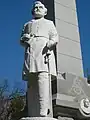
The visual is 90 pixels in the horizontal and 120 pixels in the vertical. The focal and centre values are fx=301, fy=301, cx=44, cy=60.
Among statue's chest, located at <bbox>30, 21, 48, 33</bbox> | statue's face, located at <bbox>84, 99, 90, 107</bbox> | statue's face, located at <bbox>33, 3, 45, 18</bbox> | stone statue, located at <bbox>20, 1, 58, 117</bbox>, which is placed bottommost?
statue's face, located at <bbox>84, 99, 90, 107</bbox>

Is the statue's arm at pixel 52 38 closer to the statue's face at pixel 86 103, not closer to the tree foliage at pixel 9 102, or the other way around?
the statue's face at pixel 86 103

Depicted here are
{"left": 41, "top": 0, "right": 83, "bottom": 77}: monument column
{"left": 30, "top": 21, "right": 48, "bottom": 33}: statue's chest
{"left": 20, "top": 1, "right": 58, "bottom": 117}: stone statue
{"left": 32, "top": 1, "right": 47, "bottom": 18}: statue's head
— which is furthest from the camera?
{"left": 41, "top": 0, "right": 83, "bottom": 77}: monument column

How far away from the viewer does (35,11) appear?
5.07 m

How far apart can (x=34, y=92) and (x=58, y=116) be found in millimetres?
749

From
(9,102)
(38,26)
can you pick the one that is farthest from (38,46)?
(9,102)

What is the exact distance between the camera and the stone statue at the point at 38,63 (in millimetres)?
4465

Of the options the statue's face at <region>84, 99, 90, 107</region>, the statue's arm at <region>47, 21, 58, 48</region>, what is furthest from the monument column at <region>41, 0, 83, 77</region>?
the statue's arm at <region>47, 21, 58, 48</region>

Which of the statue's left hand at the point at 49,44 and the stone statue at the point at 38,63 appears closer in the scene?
the stone statue at the point at 38,63

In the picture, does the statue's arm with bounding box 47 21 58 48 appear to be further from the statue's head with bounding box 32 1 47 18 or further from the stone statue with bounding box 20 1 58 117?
the statue's head with bounding box 32 1 47 18

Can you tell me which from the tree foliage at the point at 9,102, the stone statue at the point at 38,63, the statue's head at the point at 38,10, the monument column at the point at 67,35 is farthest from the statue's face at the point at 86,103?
the tree foliage at the point at 9,102

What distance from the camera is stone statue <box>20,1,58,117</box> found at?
4465 millimetres

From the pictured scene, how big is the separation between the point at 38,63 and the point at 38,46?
31cm

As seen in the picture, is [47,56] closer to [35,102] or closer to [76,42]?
[35,102]

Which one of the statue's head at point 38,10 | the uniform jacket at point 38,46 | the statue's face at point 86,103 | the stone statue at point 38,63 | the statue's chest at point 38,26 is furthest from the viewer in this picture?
the statue's face at point 86,103
